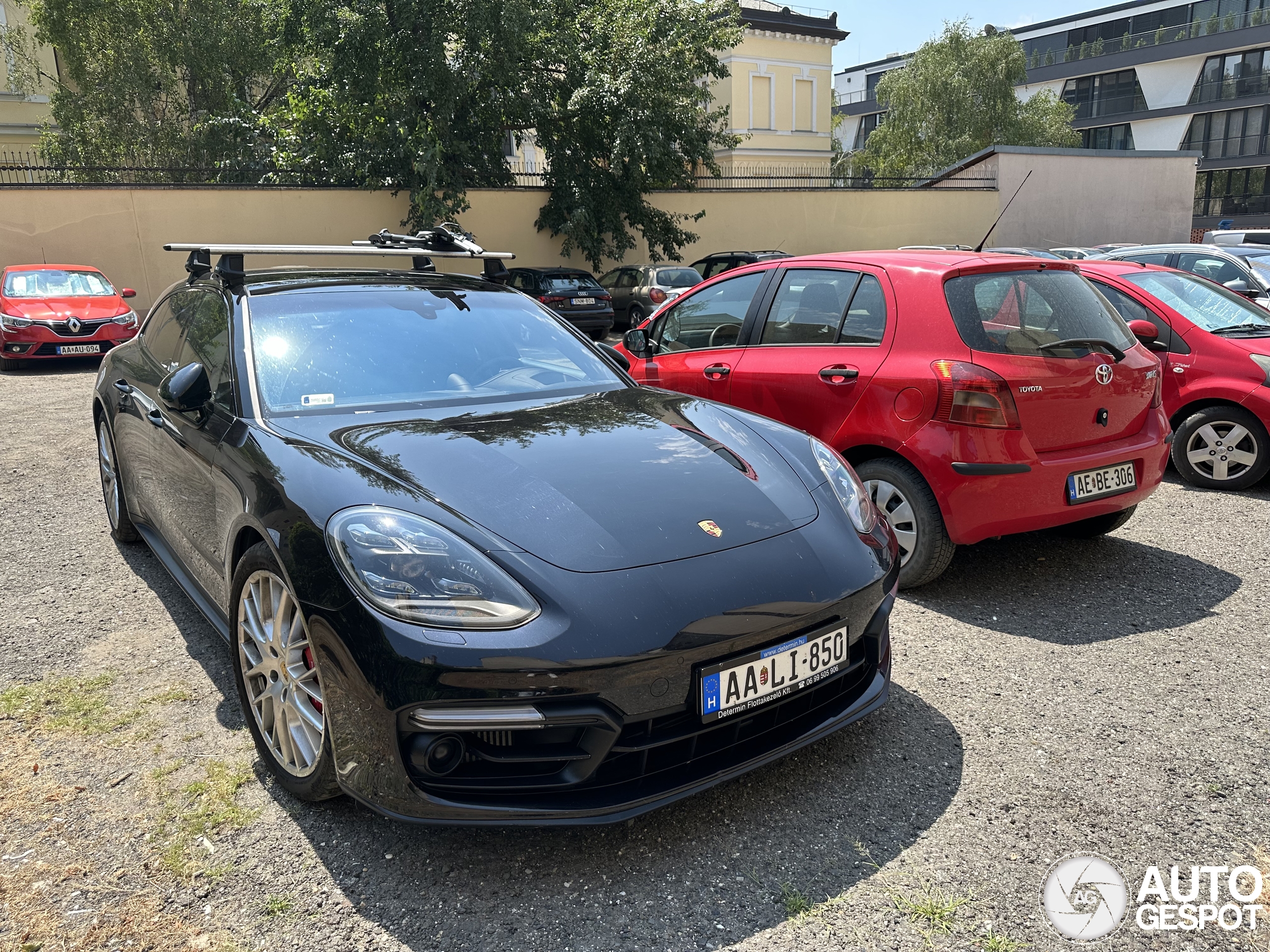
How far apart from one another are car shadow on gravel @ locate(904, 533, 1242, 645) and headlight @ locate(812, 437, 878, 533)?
1.28 metres

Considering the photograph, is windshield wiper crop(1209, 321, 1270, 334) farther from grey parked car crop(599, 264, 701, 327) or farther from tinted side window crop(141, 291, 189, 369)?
grey parked car crop(599, 264, 701, 327)

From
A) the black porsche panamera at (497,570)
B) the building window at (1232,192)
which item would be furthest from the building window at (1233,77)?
the black porsche panamera at (497,570)

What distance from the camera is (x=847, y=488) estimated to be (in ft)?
10.1

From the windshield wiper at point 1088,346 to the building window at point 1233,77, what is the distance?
52608 mm

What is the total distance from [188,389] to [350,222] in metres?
19.6

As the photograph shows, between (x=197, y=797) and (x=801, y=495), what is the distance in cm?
202

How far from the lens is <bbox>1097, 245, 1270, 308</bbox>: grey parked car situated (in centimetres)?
1010

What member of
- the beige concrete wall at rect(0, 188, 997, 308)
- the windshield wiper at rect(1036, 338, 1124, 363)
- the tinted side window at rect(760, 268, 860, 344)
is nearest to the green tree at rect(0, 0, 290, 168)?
the beige concrete wall at rect(0, 188, 997, 308)

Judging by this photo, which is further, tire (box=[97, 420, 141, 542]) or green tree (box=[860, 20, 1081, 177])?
green tree (box=[860, 20, 1081, 177])

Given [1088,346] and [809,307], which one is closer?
[1088,346]

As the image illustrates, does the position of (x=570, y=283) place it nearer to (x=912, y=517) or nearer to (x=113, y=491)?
(x=113, y=491)

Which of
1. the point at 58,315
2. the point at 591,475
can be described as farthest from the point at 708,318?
the point at 58,315

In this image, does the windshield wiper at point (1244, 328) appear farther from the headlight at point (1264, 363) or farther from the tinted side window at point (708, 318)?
the tinted side window at point (708, 318)

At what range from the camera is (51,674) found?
11.7 ft
